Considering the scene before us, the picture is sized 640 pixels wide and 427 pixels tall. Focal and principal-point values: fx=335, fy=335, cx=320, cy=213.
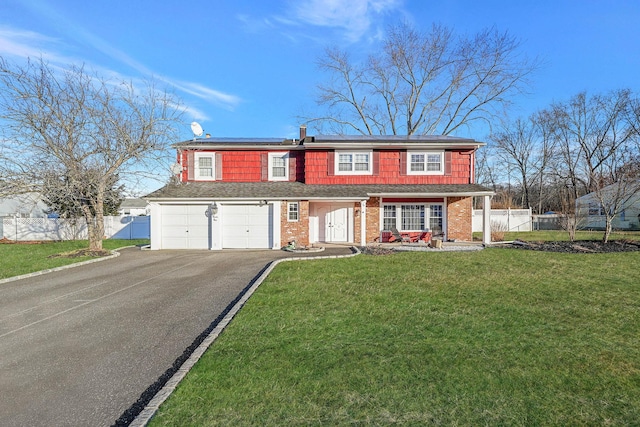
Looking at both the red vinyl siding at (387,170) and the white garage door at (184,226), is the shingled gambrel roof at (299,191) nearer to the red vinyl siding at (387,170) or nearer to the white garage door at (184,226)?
the red vinyl siding at (387,170)

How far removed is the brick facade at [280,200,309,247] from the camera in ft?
50.8

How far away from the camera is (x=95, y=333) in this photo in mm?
5254

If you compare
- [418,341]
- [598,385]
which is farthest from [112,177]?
[598,385]

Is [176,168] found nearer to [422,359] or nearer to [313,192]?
[313,192]

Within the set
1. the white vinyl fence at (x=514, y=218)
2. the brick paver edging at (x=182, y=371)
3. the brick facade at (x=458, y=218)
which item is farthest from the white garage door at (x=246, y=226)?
the white vinyl fence at (x=514, y=218)

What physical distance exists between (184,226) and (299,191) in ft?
18.6

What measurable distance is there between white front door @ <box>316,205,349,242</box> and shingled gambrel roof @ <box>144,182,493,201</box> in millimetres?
1320

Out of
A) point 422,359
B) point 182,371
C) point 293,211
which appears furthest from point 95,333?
point 293,211

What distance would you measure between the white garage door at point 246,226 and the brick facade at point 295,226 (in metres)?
0.66

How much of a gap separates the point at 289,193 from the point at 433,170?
7669mm

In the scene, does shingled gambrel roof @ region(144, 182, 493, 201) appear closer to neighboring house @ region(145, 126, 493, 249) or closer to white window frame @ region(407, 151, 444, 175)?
neighboring house @ region(145, 126, 493, 249)

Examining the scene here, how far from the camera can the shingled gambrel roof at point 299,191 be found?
15414mm

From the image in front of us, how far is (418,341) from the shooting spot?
181 inches

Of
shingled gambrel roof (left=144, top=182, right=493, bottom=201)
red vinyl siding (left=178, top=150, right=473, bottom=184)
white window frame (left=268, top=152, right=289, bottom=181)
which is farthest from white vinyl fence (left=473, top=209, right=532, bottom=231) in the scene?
white window frame (left=268, top=152, right=289, bottom=181)
